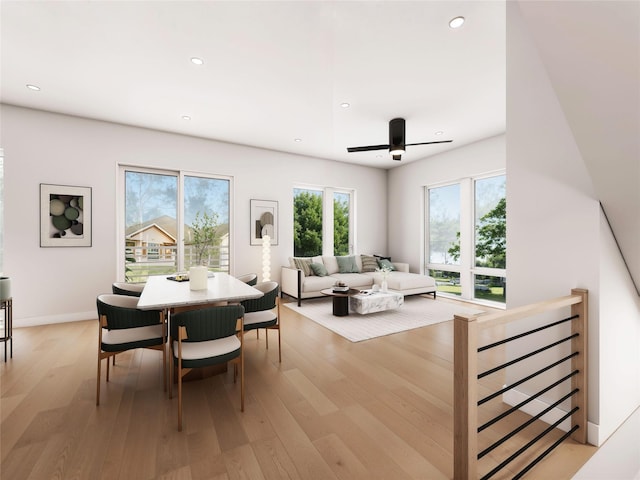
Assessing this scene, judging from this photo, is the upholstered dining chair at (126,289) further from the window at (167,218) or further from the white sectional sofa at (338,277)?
the white sectional sofa at (338,277)

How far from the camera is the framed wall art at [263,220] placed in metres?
5.52

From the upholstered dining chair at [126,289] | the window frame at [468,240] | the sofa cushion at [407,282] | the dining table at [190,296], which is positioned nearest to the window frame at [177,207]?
the upholstered dining chair at [126,289]

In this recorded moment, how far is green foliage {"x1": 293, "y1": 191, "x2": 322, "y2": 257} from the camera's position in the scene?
6.27 meters

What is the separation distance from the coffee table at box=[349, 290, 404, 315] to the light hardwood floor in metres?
1.32

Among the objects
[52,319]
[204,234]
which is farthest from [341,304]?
[52,319]

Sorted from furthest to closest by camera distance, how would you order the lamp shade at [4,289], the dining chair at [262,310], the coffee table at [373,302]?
1. the coffee table at [373,302]
2. the lamp shade at [4,289]
3. the dining chair at [262,310]

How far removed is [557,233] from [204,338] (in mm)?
2356

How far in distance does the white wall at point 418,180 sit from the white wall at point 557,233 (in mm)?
3355

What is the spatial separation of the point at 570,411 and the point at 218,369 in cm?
258

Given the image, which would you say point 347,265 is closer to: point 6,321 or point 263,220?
point 263,220

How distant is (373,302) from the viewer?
4336mm

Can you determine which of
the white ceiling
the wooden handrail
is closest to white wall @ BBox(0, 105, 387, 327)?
the white ceiling

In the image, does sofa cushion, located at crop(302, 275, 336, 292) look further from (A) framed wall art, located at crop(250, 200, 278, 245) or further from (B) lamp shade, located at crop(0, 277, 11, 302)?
(B) lamp shade, located at crop(0, 277, 11, 302)

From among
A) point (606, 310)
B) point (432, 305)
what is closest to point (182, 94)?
point (606, 310)
